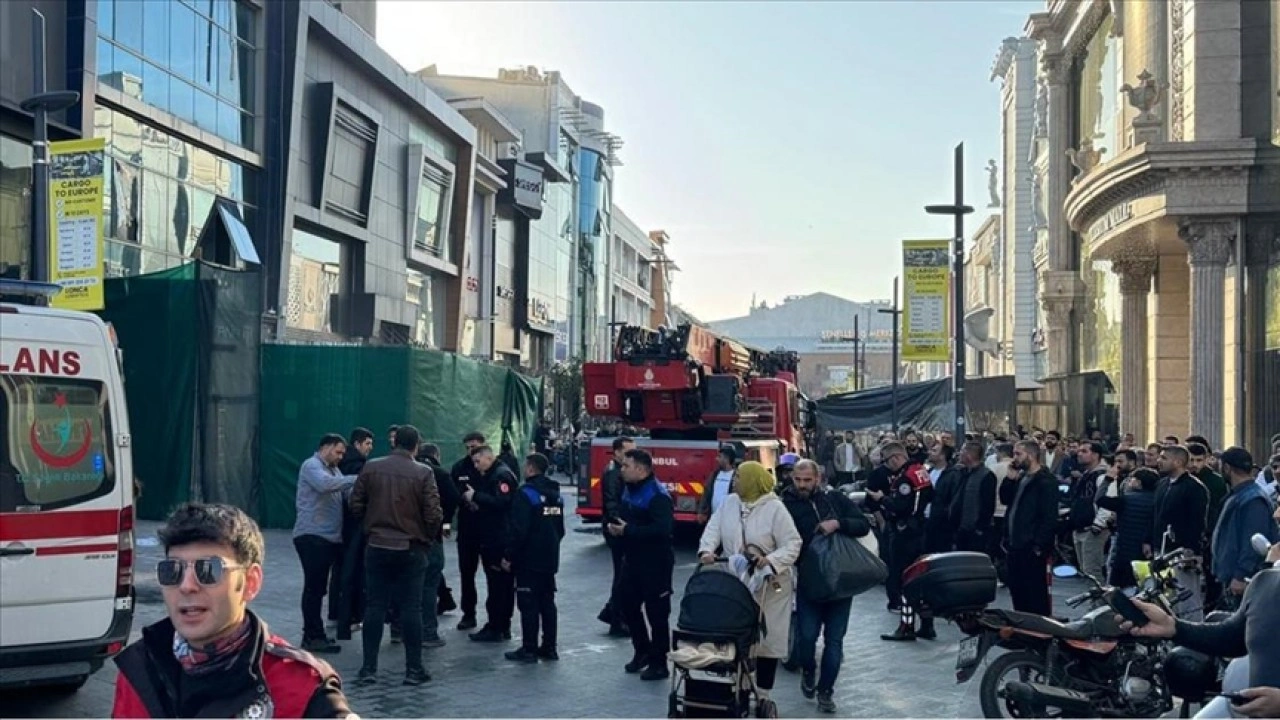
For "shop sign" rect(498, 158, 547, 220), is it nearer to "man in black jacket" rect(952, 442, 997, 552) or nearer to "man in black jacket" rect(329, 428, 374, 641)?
"man in black jacket" rect(952, 442, 997, 552)

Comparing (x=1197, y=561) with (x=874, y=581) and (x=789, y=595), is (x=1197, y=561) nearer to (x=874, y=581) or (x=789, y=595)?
(x=874, y=581)

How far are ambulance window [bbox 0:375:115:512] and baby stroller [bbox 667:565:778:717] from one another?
3596mm

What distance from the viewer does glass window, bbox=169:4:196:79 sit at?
80.8 ft

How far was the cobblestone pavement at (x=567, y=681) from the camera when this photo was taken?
25.7ft

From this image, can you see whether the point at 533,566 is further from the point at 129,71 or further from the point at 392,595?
the point at 129,71

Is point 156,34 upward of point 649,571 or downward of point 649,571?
upward

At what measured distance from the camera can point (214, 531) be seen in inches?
112

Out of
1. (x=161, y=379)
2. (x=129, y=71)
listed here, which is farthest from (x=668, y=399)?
(x=129, y=71)

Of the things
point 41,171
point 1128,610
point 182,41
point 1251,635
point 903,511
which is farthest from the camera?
point 182,41

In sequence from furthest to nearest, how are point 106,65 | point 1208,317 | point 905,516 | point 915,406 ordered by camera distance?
point 915,406, point 106,65, point 1208,317, point 905,516

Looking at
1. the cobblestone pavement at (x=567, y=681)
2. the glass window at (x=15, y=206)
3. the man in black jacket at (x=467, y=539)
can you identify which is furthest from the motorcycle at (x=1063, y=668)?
the glass window at (x=15, y=206)

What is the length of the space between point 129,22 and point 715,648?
20954 millimetres

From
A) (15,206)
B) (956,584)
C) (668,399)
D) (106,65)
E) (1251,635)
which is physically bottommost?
(956,584)

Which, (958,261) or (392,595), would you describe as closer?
(392,595)
